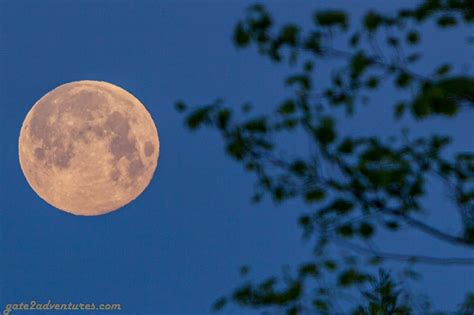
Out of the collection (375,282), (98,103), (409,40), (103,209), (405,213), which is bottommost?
(405,213)

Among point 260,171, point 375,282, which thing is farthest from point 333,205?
point 375,282

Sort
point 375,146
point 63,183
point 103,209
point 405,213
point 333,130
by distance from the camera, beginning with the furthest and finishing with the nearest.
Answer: point 103,209 < point 63,183 < point 405,213 < point 375,146 < point 333,130

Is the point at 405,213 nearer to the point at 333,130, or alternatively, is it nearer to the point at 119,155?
the point at 333,130

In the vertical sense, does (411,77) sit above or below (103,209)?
below

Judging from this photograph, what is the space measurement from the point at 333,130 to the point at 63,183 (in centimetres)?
1427

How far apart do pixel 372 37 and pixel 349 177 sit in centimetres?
128

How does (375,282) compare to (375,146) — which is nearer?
(375,146)

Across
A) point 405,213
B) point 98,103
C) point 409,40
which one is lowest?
point 405,213

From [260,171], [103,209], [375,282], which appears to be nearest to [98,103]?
[103,209]

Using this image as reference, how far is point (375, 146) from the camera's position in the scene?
598 cm

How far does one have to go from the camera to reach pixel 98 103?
62.5 feet

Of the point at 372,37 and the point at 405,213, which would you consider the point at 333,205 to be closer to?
the point at 405,213

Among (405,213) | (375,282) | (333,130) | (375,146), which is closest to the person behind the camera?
(333,130)

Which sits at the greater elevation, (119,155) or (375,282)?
(119,155)
